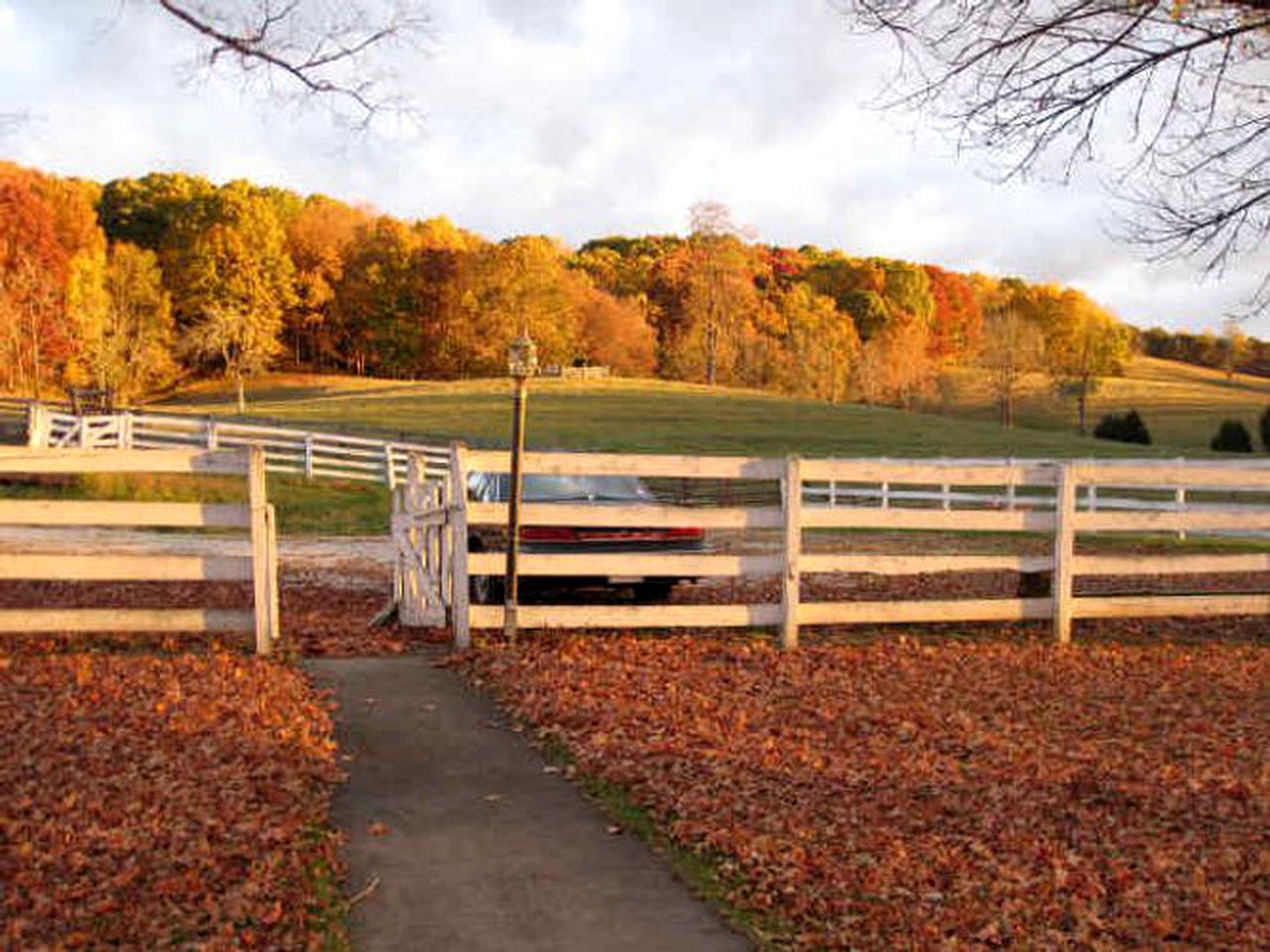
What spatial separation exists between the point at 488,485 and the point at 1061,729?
6.90 m

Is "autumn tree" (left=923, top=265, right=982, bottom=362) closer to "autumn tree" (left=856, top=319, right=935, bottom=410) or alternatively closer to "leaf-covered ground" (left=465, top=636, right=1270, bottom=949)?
"autumn tree" (left=856, top=319, right=935, bottom=410)

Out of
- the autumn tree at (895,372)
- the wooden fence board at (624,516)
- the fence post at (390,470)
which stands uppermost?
the autumn tree at (895,372)

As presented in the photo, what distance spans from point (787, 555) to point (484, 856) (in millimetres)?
4819

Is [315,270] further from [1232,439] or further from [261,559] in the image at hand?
[261,559]

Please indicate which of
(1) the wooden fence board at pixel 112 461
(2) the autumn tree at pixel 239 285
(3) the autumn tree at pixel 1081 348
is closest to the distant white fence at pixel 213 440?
(1) the wooden fence board at pixel 112 461

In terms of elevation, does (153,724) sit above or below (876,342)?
below

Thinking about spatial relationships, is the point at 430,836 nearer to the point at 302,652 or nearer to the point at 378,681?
the point at 378,681

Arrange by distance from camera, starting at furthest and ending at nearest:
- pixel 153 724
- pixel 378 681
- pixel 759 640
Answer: pixel 759 640
pixel 378 681
pixel 153 724

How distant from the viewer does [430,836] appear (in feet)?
17.1

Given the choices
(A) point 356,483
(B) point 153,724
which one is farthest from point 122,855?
(A) point 356,483

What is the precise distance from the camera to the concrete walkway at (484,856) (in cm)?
424

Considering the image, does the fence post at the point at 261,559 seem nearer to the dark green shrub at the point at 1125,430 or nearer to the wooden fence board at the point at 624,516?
the wooden fence board at the point at 624,516

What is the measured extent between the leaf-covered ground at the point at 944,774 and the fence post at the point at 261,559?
1533mm

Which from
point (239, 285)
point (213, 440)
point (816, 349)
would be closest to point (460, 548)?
point (213, 440)
